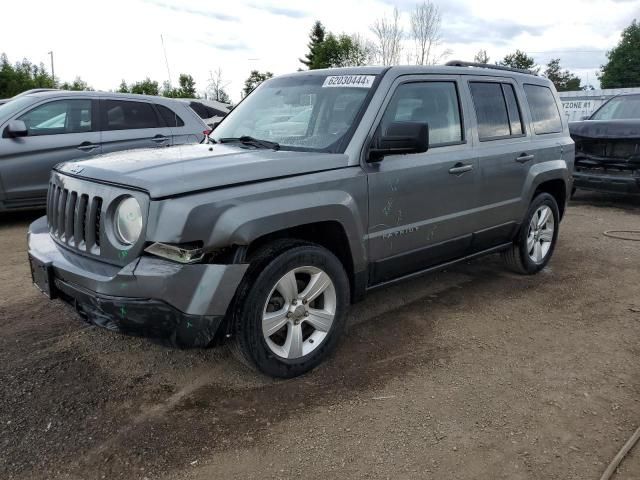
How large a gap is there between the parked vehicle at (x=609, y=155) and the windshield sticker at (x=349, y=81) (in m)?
6.21

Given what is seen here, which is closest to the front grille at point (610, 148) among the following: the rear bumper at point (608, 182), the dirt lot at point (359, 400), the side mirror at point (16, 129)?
the rear bumper at point (608, 182)

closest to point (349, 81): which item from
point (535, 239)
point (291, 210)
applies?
point (291, 210)

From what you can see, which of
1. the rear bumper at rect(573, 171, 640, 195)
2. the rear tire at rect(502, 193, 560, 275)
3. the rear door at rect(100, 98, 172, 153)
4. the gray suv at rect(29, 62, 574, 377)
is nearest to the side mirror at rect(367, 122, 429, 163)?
the gray suv at rect(29, 62, 574, 377)

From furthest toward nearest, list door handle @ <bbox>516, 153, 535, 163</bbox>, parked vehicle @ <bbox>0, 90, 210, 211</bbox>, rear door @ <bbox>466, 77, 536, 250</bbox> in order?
1. parked vehicle @ <bbox>0, 90, 210, 211</bbox>
2. door handle @ <bbox>516, 153, 535, 163</bbox>
3. rear door @ <bbox>466, 77, 536, 250</bbox>

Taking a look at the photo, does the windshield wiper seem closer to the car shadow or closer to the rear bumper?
the rear bumper

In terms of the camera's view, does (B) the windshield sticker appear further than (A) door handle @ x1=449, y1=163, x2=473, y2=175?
No

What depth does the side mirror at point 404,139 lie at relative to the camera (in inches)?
129

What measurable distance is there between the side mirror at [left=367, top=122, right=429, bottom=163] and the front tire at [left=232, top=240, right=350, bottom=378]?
0.76m

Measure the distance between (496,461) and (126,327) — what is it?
75.2 inches

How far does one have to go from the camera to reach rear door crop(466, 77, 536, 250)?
172 inches

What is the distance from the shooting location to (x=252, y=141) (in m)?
3.76

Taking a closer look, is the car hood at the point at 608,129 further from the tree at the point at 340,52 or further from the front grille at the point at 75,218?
the tree at the point at 340,52

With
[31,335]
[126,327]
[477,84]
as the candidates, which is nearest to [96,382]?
[126,327]

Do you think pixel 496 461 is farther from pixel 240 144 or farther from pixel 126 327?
pixel 240 144
